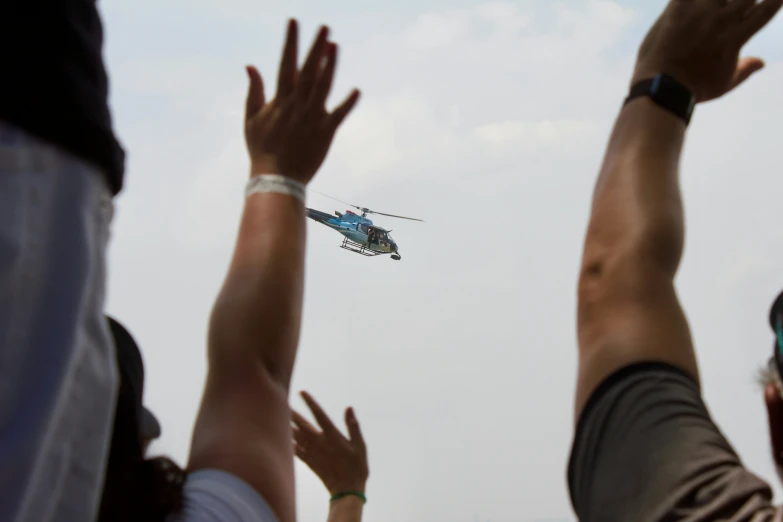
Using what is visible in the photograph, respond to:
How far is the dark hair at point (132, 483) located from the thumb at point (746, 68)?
1.50 metres

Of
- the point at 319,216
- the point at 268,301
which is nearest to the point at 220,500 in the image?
the point at 268,301

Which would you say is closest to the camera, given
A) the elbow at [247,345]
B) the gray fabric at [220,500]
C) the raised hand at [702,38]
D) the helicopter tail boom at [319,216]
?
the gray fabric at [220,500]

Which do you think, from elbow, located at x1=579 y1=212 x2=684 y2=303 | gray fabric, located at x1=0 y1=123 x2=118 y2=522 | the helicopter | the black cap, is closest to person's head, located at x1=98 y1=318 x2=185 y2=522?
the black cap

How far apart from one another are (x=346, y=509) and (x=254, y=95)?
4.56 feet

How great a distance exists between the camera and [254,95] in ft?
6.47

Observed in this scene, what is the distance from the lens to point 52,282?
0.64m

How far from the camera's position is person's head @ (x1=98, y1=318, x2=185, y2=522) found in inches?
39.2

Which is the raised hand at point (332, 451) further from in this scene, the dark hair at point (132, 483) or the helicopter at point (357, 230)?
the helicopter at point (357, 230)

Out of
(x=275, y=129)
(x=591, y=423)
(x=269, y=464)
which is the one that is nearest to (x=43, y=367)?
(x=269, y=464)

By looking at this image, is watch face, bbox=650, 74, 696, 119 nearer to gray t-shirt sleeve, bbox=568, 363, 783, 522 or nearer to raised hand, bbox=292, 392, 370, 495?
gray t-shirt sleeve, bbox=568, 363, 783, 522

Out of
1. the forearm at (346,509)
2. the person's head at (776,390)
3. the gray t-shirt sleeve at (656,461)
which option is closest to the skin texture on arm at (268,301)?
the gray t-shirt sleeve at (656,461)

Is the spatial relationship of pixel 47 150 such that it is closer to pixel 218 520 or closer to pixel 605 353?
pixel 218 520

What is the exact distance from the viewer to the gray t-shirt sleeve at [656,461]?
1.00 meters

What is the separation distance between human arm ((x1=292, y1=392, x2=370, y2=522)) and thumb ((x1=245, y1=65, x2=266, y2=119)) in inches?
42.8
